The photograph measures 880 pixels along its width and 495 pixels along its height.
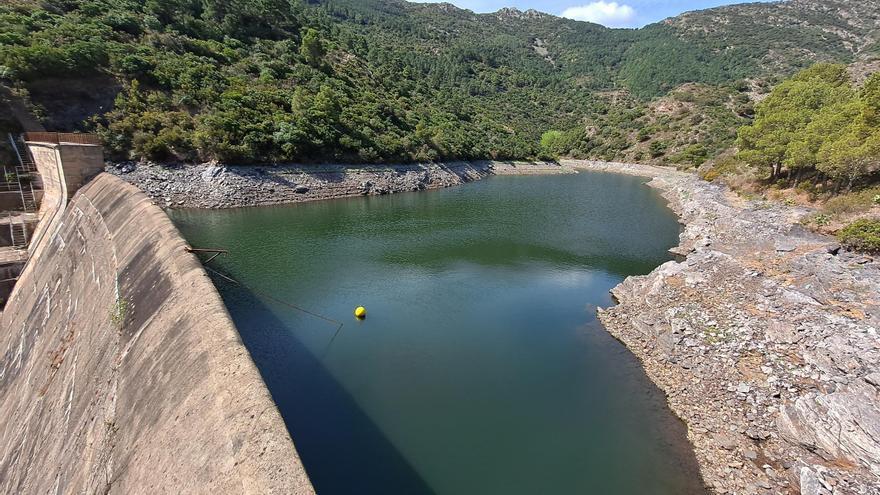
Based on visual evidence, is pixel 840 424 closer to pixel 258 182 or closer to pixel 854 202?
pixel 854 202

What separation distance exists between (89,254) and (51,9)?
49.1m

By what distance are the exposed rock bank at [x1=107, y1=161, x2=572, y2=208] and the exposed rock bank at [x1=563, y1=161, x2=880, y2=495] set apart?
32.5m

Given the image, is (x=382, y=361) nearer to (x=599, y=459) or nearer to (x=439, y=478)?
(x=439, y=478)

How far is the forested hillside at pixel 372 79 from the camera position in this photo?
3850cm

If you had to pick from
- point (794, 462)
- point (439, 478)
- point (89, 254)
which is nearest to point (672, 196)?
point (794, 462)

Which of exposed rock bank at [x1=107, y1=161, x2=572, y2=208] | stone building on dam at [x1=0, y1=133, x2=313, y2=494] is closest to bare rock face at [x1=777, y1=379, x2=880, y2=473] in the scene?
stone building on dam at [x1=0, y1=133, x2=313, y2=494]

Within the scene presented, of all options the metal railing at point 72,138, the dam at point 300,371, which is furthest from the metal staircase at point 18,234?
the metal railing at point 72,138

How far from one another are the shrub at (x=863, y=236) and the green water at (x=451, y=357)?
9437 mm

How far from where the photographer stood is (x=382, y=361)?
15.9 metres

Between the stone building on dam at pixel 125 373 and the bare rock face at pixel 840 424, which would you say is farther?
the bare rock face at pixel 840 424

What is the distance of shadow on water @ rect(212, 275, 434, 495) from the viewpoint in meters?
10.7

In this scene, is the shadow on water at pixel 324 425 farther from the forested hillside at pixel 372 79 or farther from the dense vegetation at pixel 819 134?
the dense vegetation at pixel 819 134

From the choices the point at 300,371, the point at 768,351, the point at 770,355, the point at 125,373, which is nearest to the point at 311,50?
the point at 300,371

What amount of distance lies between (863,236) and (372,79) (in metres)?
75.4
